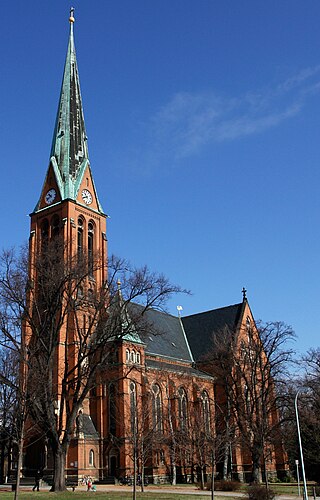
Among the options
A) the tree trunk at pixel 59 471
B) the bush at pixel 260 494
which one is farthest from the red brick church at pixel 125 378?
the bush at pixel 260 494

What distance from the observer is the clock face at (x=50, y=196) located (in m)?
63.8

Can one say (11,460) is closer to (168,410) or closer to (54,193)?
(168,410)

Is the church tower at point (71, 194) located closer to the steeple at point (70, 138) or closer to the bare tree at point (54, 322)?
the steeple at point (70, 138)

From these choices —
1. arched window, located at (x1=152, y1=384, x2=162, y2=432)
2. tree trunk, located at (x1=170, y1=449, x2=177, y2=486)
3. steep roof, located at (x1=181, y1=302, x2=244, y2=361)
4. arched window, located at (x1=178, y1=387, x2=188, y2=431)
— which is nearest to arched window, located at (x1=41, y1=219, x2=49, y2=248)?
arched window, located at (x1=152, y1=384, x2=162, y2=432)

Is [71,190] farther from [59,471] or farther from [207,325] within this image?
[59,471]

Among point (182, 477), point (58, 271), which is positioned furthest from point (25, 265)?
point (182, 477)

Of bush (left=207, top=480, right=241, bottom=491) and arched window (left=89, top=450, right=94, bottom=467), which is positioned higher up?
arched window (left=89, top=450, right=94, bottom=467)

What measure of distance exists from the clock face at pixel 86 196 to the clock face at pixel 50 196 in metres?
3.32

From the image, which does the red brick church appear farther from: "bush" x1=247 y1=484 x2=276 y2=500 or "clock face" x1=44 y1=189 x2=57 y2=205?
"bush" x1=247 y1=484 x2=276 y2=500

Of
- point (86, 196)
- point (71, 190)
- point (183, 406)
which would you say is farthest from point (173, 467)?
point (71, 190)

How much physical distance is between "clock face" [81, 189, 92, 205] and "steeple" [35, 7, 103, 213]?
1.10 m

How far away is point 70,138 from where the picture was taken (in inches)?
2633

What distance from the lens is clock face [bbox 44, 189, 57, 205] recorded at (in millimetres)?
63816

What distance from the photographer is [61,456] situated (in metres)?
33.7
